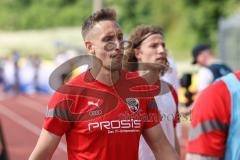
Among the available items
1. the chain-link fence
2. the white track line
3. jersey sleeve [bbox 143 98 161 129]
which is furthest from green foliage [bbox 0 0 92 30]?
jersey sleeve [bbox 143 98 161 129]

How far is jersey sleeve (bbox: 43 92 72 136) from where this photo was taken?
12.1ft

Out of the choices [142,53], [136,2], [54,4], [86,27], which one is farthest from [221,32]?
[54,4]

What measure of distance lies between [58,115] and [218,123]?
970 mm

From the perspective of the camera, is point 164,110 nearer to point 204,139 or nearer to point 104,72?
point 104,72

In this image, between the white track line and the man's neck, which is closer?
the man's neck

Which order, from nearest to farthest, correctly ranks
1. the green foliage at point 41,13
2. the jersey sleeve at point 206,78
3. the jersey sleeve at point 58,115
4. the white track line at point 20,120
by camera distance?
the jersey sleeve at point 58,115
the jersey sleeve at point 206,78
the white track line at point 20,120
the green foliage at point 41,13

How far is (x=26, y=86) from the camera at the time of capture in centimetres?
2992

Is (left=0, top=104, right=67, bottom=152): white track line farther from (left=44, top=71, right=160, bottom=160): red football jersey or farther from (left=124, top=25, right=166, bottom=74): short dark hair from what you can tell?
(left=44, top=71, right=160, bottom=160): red football jersey

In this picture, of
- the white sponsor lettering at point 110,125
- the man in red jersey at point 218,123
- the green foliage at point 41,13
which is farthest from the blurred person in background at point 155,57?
the green foliage at point 41,13

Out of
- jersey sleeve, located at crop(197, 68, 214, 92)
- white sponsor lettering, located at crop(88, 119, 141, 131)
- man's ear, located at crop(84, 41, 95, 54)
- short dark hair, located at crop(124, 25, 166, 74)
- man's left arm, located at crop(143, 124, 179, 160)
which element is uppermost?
short dark hair, located at crop(124, 25, 166, 74)

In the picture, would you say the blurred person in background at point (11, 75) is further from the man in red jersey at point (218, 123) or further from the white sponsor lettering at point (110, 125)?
the man in red jersey at point (218, 123)

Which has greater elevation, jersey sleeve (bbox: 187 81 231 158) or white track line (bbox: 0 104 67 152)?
jersey sleeve (bbox: 187 81 231 158)

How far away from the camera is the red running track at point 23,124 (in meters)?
12.6

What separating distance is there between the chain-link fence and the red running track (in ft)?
15.0
